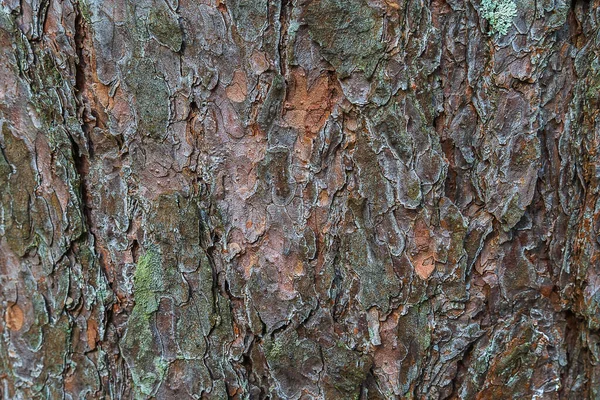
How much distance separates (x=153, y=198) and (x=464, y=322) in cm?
69

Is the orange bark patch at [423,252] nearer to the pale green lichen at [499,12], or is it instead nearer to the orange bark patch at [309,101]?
the orange bark patch at [309,101]

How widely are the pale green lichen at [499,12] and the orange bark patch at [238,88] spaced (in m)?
0.47

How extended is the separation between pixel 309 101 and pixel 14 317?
2.74 feet

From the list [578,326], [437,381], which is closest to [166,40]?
Answer: [437,381]

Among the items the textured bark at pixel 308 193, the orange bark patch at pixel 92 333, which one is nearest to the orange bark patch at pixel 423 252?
the textured bark at pixel 308 193

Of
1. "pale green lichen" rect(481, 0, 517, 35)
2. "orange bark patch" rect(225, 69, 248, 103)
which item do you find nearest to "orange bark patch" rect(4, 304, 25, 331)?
"orange bark patch" rect(225, 69, 248, 103)

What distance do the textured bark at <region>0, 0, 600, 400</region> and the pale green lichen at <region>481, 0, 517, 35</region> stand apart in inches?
0.7

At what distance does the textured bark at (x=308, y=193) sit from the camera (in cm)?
91

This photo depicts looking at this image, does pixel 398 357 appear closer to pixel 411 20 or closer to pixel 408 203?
pixel 408 203

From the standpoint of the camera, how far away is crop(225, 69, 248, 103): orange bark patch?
0.93m

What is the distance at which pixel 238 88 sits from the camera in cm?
93

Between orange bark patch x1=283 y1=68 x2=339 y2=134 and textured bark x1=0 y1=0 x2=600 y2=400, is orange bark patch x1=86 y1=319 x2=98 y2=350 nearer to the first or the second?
textured bark x1=0 y1=0 x2=600 y2=400

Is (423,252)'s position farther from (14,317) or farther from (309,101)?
(14,317)

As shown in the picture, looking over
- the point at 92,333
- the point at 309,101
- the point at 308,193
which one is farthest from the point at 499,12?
the point at 92,333
